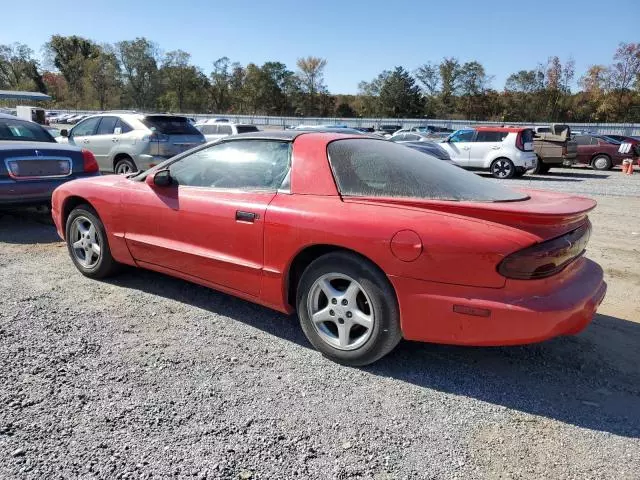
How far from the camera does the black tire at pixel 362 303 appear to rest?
9.55ft

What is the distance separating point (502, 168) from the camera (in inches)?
642

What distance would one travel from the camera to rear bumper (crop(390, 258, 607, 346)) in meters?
2.64

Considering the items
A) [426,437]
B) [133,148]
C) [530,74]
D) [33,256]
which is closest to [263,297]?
[426,437]

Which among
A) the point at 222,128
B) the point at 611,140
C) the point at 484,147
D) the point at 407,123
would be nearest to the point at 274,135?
the point at 484,147

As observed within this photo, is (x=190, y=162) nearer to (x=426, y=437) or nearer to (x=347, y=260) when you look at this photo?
(x=347, y=260)

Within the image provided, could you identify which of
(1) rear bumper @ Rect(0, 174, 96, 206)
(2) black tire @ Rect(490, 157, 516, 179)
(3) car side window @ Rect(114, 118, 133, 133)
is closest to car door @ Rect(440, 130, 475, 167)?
(2) black tire @ Rect(490, 157, 516, 179)

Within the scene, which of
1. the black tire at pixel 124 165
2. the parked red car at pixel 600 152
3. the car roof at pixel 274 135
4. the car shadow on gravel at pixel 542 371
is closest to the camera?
the car shadow on gravel at pixel 542 371

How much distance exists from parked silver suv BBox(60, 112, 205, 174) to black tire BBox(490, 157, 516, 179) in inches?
390

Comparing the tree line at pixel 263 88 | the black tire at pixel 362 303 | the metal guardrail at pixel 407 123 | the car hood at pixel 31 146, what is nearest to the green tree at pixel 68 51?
the tree line at pixel 263 88

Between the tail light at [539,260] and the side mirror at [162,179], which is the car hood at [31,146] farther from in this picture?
the tail light at [539,260]

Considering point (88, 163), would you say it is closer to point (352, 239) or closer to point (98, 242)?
point (98, 242)

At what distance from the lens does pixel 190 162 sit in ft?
13.3

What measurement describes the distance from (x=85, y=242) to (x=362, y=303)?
2.85 m

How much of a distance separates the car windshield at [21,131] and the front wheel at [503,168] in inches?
519
